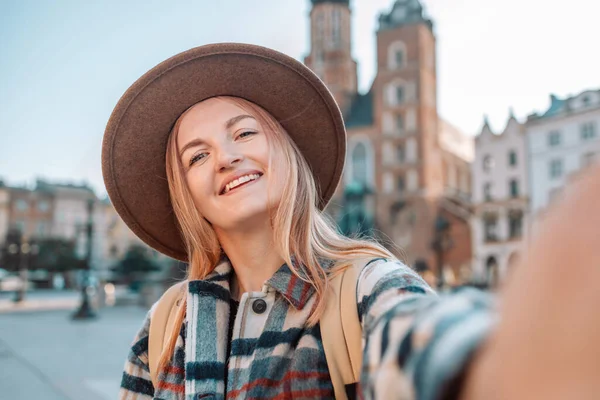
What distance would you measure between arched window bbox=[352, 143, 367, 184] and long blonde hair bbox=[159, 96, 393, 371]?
138 feet

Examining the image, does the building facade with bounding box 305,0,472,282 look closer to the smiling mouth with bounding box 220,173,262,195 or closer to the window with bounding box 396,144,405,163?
the window with bounding box 396,144,405,163

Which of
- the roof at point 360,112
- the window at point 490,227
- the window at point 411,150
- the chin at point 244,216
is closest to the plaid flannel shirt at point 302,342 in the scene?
the chin at point 244,216

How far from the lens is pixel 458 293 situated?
0.53 meters

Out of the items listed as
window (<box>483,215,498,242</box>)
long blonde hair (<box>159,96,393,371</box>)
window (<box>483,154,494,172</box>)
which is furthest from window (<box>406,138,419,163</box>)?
long blonde hair (<box>159,96,393,371</box>)

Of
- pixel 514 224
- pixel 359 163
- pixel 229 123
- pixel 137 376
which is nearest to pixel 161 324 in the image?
pixel 137 376

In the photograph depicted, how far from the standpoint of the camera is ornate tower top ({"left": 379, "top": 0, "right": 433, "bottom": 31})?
146ft

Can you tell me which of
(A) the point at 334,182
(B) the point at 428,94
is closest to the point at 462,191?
(B) the point at 428,94

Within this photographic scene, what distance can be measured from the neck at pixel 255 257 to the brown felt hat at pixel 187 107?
0.94 ft

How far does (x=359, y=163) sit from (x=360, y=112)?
15.8ft

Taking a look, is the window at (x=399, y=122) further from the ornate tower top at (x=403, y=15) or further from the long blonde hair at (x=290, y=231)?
the long blonde hair at (x=290, y=231)

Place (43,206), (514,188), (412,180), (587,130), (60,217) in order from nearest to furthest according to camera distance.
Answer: (587,130), (514,188), (412,180), (43,206), (60,217)

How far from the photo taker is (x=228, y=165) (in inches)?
54.7

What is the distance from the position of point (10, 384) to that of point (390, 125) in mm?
39610

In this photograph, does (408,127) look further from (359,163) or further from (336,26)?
(336,26)
